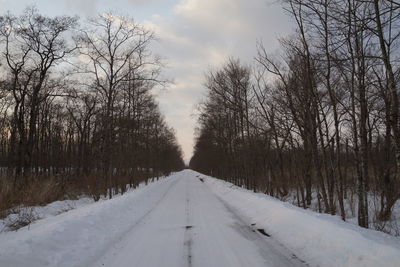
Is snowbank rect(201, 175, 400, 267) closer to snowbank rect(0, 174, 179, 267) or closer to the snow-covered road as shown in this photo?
the snow-covered road

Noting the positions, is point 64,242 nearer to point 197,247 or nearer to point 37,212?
point 197,247

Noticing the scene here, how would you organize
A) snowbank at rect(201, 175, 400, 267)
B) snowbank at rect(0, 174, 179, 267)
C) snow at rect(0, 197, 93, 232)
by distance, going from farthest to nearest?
snow at rect(0, 197, 93, 232)
snowbank at rect(0, 174, 179, 267)
snowbank at rect(201, 175, 400, 267)

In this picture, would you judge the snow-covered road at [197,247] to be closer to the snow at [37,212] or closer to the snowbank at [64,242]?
the snowbank at [64,242]

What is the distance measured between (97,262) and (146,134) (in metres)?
34.4

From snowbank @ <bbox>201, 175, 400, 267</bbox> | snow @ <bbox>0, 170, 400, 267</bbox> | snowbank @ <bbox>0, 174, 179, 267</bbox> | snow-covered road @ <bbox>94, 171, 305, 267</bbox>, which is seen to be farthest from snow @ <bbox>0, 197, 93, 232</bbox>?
snowbank @ <bbox>201, 175, 400, 267</bbox>

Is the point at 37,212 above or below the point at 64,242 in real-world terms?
below

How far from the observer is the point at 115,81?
22.2 metres

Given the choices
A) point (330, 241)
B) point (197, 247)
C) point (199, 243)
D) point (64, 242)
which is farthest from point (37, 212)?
point (330, 241)

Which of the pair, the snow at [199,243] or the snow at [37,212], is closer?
→ the snow at [199,243]

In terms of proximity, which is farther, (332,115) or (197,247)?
(332,115)

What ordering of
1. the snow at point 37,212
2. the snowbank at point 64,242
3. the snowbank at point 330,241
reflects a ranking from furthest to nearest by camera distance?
the snow at point 37,212
the snowbank at point 64,242
the snowbank at point 330,241

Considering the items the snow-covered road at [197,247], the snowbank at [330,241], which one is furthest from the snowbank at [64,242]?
the snowbank at [330,241]

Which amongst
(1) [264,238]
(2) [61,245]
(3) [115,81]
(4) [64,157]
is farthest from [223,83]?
(4) [64,157]

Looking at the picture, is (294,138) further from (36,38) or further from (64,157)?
(64,157)
